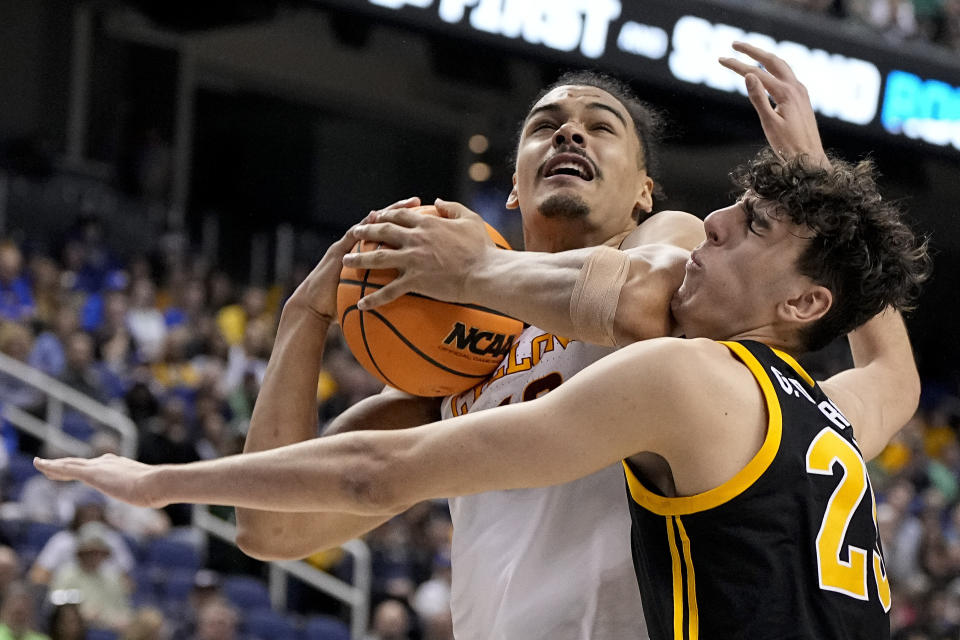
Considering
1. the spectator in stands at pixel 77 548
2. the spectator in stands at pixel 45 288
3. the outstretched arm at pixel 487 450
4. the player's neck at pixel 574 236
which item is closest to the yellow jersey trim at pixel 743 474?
the outstretched arm at pixel 487 450

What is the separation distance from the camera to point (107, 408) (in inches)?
364

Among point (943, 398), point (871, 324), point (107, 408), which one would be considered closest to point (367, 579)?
point (107, 408)

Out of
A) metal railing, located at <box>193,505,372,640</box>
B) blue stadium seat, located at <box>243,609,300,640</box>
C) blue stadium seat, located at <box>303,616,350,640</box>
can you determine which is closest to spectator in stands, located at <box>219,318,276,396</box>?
metal railing, located at <box>193,505,372,640</box>

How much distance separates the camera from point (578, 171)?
10.4 ft

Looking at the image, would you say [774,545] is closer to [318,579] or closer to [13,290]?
[318,579]

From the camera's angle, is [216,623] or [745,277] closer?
[745,277]

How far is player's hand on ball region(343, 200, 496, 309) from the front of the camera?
284cm

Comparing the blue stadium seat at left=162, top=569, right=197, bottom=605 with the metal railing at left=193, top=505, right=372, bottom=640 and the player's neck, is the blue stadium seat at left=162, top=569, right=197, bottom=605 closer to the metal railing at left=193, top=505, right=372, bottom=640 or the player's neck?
the metal railing at left=193, top=505, right=372, bottom=640

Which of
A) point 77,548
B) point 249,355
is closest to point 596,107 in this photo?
point 77,548

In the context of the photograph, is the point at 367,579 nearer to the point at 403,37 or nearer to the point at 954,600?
the point at 954,600

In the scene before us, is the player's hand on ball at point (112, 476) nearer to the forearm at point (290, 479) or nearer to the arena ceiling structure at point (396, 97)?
the forearm at point (290, 479)

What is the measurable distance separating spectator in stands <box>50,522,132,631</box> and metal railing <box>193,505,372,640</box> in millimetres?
1187

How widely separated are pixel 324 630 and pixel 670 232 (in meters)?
6.11

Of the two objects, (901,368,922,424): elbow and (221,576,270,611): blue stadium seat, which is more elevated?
(901,368,922,424): elbow
